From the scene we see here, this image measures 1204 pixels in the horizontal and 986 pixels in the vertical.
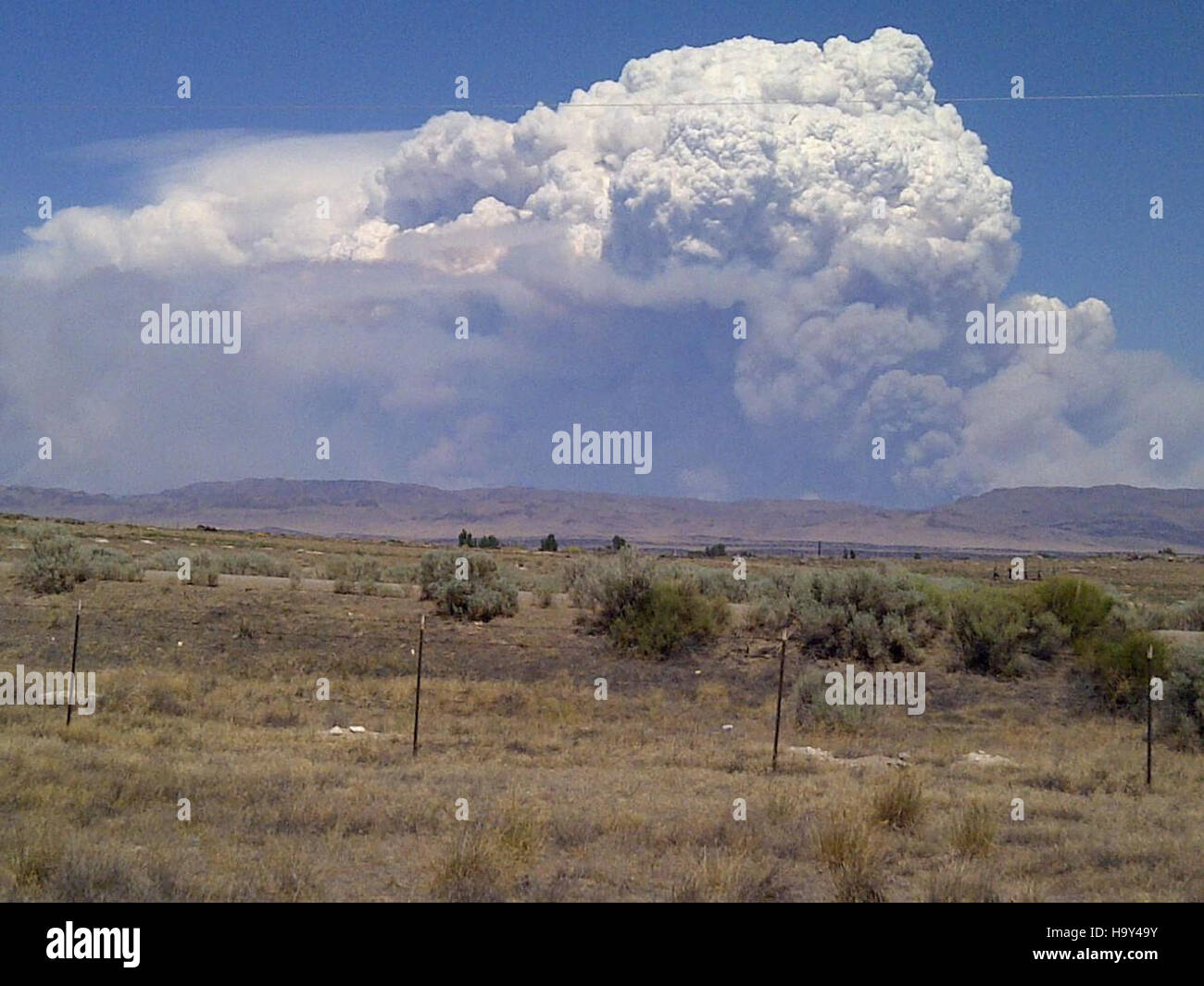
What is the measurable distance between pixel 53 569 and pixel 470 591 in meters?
12.3

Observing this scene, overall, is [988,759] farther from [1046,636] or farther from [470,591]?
[470,591]

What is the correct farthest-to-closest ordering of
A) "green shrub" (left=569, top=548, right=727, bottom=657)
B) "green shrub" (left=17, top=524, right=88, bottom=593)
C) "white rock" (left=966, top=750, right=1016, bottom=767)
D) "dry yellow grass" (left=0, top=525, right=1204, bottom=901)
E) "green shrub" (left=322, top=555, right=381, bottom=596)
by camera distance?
"green shrub" (left=322, top=555, right=381, bottom=596)
"green shrub" (left=17, top=524, right=88, bottom=593)
"green shrub" (left=569, top=548, right=727, bottom=657)
"white rock" (left=966, top=750, right=1016, bottom=767)
"dry yellow grass" (left=0, top=525, right=1204, bottom=901)

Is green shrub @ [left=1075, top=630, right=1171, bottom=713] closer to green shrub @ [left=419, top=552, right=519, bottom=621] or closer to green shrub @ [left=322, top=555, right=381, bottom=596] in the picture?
green shrub @ [left=419, top=552, right=519, bottom=621]

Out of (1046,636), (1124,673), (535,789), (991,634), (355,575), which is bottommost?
(535,789)

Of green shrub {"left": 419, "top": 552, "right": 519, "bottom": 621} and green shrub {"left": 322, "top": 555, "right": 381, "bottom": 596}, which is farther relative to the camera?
green shrub {"left": 322, "top": 555, "right": 381, "bottom": 596}

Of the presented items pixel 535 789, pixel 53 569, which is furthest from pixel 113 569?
pixel 535 789

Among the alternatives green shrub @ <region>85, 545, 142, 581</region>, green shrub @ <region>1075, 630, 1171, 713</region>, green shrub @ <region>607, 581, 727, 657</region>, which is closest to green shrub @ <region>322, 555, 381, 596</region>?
green shrub @ <region>85, 545, 142, 581</region>

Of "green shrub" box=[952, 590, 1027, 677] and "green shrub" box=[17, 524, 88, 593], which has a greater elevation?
"green shrub" box=[17, 524, 88, 593]

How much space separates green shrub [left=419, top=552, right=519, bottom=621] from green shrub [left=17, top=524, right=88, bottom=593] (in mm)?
10296

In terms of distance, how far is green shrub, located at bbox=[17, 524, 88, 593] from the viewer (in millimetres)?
33750

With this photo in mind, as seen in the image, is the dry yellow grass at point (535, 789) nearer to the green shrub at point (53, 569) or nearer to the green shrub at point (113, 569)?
the green shrub at point (53, 569)

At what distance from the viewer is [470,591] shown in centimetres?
3400
